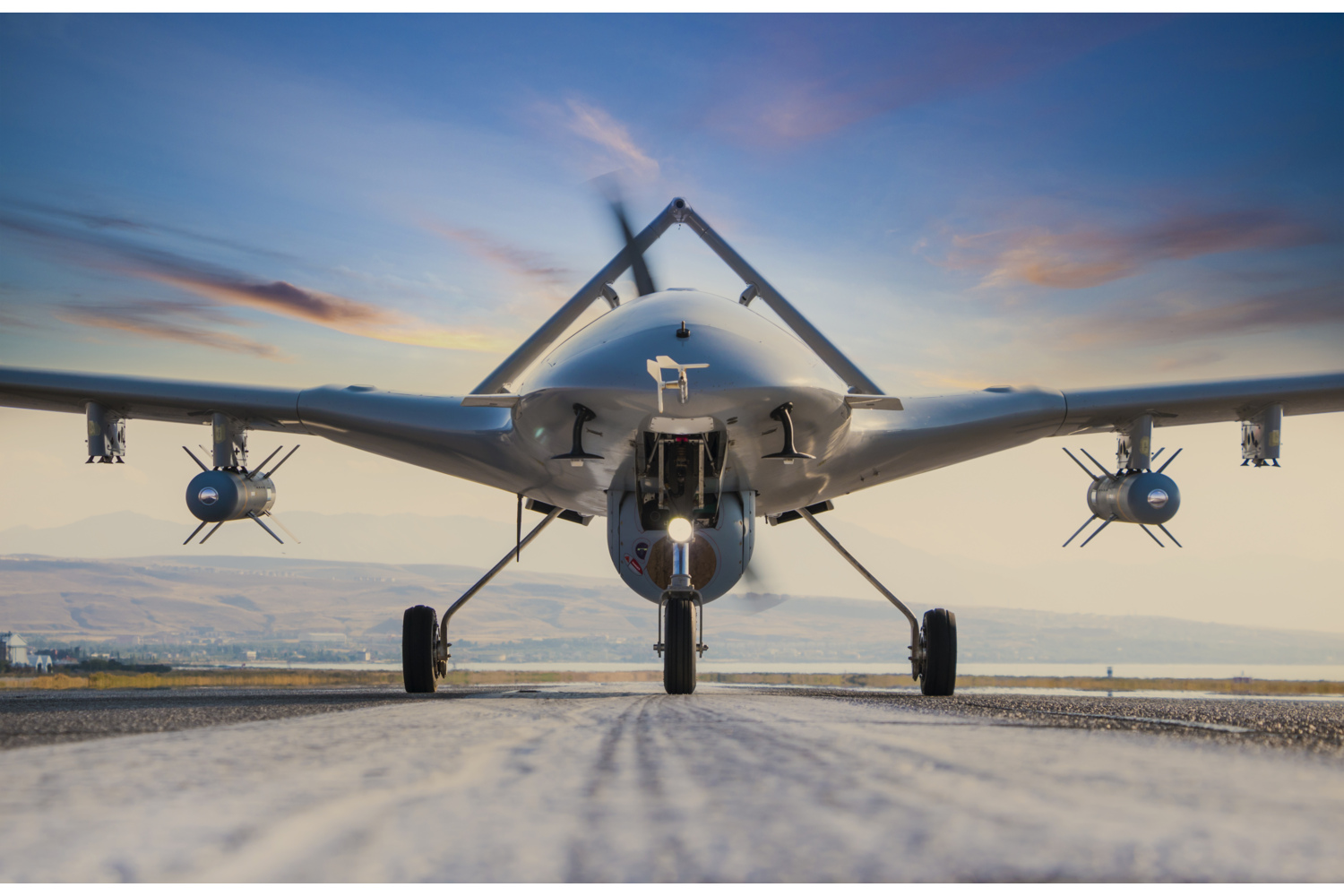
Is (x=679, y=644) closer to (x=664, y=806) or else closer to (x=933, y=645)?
(x=933, y=645)

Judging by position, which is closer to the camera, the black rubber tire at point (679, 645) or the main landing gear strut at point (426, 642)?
the black rubber tire at point (679, 645)

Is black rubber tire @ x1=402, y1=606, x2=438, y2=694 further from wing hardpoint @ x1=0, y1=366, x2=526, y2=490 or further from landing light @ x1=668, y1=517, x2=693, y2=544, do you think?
landing light @ x1=668, y1=517, x2=693, y2=544

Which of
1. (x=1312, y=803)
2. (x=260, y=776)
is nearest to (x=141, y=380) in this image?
(x=260, y=776)

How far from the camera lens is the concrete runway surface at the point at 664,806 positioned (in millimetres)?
1808

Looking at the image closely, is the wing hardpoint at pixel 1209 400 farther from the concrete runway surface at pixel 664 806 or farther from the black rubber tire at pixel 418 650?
the concrete runway surface at pixel 664 806

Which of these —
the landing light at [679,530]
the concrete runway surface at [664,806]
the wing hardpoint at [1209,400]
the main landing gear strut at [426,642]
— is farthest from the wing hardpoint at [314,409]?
the concrete runway surface at [664,806]

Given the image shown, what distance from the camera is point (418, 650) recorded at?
13328 mm

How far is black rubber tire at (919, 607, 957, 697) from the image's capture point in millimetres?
12711

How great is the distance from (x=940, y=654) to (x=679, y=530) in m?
4.93

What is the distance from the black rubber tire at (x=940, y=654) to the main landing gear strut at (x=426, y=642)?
5.74 metres

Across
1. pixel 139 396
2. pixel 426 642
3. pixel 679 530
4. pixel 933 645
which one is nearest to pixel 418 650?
pixel 426 642

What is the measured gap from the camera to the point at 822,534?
13.6m

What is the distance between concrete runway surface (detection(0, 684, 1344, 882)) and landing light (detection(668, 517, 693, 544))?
5.20m
